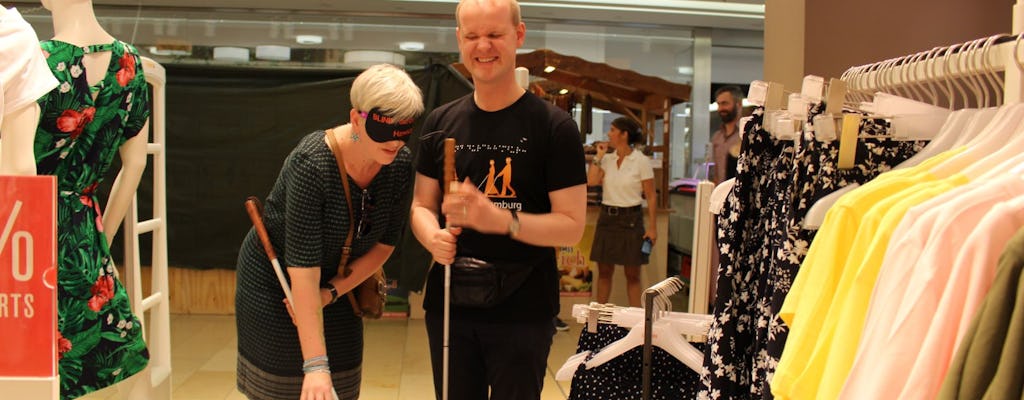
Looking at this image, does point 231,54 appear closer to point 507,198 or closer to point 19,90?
point 19,90

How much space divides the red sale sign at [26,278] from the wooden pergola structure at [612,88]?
4920 mm

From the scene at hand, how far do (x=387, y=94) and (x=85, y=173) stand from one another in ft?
3.96

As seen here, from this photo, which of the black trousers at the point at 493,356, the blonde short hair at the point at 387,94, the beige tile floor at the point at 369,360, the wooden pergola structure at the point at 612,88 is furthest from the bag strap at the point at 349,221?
the wooden pergola structure at the point at 612,88

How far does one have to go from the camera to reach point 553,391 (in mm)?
4562

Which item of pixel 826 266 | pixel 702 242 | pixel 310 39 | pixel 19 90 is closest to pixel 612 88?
pixel 310 39

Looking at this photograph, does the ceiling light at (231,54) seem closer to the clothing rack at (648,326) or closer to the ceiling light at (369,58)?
the ceiling light at (369,58)

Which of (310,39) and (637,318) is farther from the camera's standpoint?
(310,39)

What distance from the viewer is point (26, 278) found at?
4.91 ft

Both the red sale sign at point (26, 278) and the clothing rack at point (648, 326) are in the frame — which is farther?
the clothing rack at point (648, 326)

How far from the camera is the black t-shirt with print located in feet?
6.52

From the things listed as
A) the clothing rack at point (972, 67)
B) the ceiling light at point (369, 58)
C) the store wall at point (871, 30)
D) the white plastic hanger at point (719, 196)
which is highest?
the ceiling light at point (369, 58)

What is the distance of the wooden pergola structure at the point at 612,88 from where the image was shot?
6457mm

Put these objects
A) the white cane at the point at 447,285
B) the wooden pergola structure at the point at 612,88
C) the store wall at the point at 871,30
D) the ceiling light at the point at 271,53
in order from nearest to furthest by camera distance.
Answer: the white cane at the point at 447,285
the store wall at the point at 871,30
the wooden pergola structure at the point at 612,88
the ceiling light at the point at 271,53

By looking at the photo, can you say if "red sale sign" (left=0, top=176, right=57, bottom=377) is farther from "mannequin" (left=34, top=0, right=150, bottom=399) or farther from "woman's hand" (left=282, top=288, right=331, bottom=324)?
"mannequin" (left=34, top=0, right=150, bottom=399)
